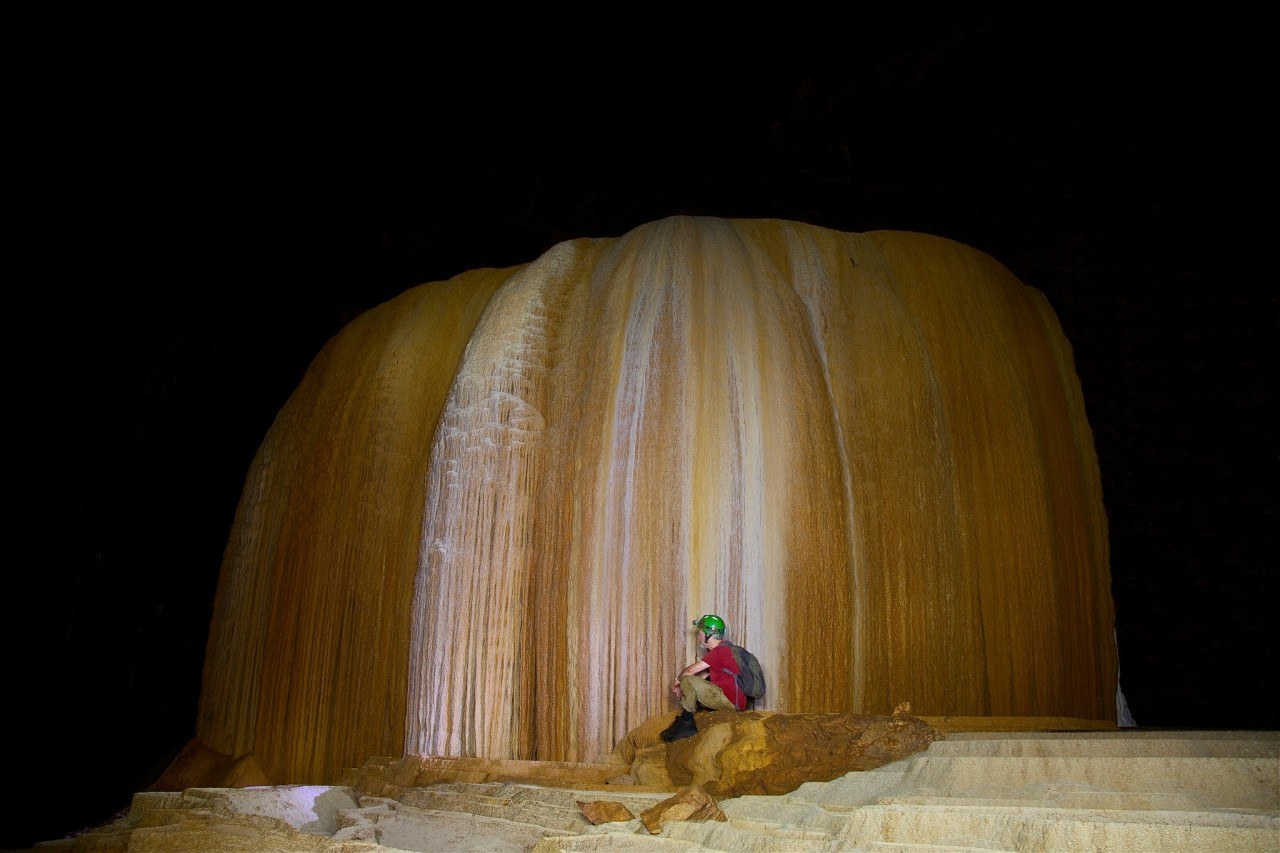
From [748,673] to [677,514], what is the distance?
4.24 ft

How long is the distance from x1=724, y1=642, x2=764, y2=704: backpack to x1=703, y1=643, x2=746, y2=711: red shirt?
0.09 ft

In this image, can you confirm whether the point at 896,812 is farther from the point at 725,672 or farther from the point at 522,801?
the point at 725,672

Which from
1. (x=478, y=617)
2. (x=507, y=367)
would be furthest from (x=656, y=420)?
(x=478, y=617)

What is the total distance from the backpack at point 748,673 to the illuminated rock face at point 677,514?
1.75 ft

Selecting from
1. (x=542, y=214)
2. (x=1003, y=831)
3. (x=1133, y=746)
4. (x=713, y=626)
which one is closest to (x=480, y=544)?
(x=713, y=626)

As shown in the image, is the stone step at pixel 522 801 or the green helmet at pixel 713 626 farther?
the green helmet at pixel 713 626

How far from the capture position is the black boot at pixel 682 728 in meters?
4.71

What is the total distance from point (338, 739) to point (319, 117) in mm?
5207

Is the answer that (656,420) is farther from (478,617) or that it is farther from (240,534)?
(240,534)

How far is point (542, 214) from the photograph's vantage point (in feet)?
28.8

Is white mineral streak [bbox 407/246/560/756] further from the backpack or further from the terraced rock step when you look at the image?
the backpack

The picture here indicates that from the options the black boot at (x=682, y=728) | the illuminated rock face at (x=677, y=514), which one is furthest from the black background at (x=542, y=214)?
the black boot at (x=682, y=728)

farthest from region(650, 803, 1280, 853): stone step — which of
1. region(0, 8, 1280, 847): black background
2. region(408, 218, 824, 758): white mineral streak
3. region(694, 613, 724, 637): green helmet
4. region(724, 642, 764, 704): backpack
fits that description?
region(0, 8, 1280, 847): black background

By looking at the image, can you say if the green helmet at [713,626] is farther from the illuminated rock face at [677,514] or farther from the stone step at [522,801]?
the stone step at [522,801]
